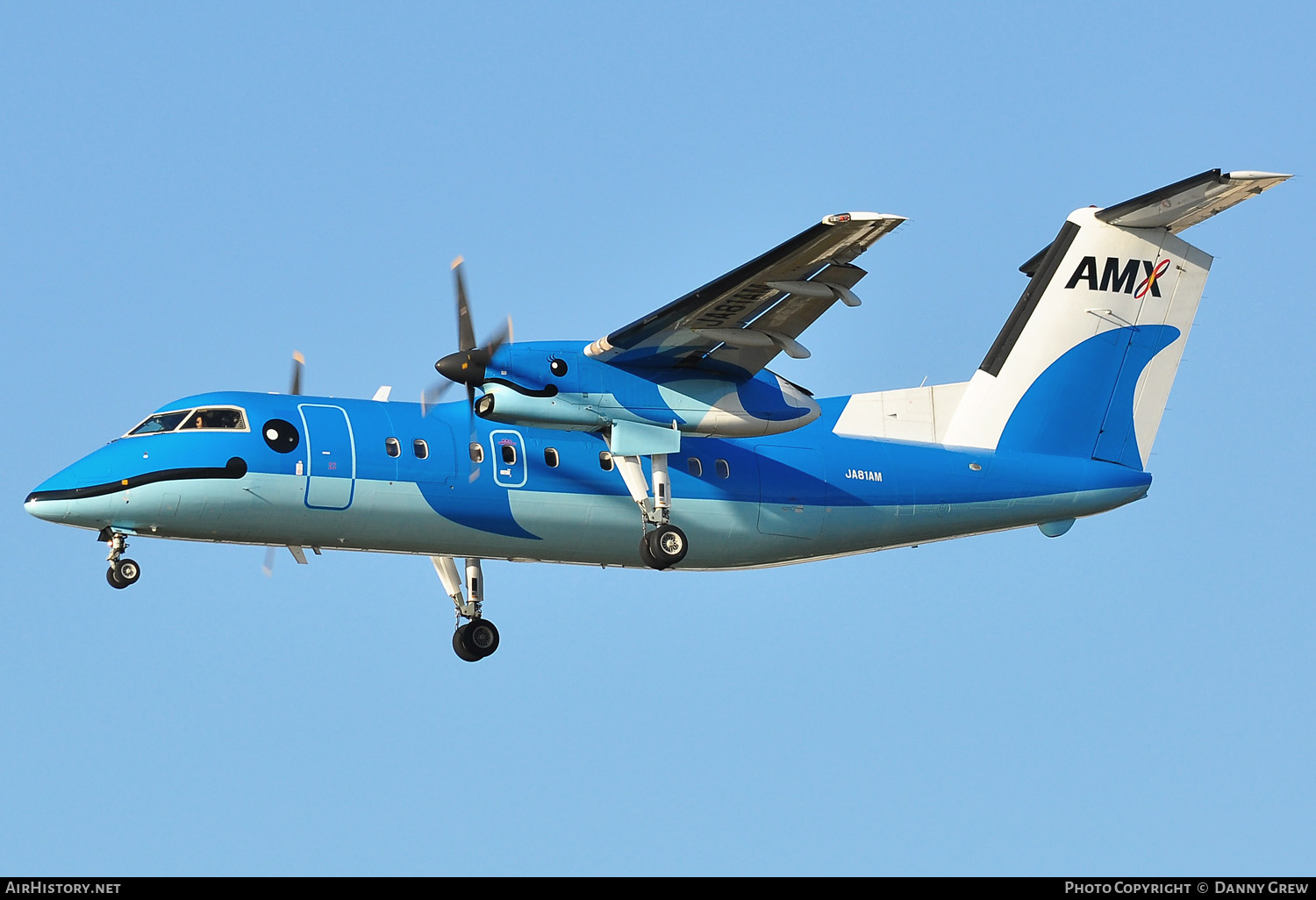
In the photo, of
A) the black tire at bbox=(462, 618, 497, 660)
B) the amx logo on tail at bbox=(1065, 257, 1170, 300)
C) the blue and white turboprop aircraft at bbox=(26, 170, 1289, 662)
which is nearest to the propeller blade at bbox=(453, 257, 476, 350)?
the blue and white turboprop aircraft at bbox=(26, 170, 1289, 662)

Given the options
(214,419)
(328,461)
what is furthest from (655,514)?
(214,419)

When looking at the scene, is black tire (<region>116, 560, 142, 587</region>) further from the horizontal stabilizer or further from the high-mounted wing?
the horizontal stabilizer

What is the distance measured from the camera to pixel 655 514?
19156 mm

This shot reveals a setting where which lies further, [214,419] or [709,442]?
[709,442]

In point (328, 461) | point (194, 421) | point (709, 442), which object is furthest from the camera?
point (709, 442)

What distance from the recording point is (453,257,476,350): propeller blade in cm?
1878

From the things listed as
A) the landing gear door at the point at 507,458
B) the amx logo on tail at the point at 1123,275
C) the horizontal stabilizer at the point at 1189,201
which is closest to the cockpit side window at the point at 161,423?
the landing gear door at the point at 507,458

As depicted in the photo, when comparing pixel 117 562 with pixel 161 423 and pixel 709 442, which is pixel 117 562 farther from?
pixel 709 442

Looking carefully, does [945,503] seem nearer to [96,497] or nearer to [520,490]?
[520,490]

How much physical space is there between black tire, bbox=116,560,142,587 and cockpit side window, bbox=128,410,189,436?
139cm

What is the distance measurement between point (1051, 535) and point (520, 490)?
7.23 metres

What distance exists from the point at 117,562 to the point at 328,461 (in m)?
2.43

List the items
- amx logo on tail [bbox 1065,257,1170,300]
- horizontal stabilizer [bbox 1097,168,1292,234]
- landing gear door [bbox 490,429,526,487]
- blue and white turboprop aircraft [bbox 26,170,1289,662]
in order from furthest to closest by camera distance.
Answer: amx logo on tail [bbox 1065,257,1170,300] → horizontal stabilizer [bbox 1097,168,1292,234] → landing gear door [bbox 490,429,526,487] → blue and white turboprop aircraft [bbox 26,170,1289,662]
